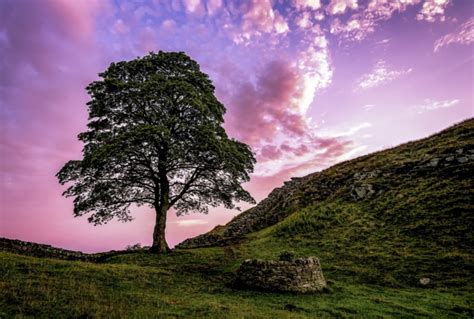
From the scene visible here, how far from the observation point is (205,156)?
2786 centimetres

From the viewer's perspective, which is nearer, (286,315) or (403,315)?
(286,315)

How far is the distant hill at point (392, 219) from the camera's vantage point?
22422 millimetres

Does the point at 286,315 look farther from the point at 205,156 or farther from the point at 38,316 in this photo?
the point at 205,156

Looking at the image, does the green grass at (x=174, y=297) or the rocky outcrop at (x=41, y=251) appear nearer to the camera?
the green grass at (x=174, y=297)

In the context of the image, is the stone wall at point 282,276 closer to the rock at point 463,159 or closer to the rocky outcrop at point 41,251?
the rocky outcrop at point 41,251

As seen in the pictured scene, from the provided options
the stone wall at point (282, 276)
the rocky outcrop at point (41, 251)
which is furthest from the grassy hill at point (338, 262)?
the rocky outcrop at point (41, 251)

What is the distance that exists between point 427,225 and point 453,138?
19.3 meters

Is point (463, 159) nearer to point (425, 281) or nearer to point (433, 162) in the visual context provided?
point (433, 162)

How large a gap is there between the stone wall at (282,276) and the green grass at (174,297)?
0.79 metres

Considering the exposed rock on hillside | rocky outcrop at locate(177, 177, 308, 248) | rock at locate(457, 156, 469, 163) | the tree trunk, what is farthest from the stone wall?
rock at locate(457, 156, 469, 163)

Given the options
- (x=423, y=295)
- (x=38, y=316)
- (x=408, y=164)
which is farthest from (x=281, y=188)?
(x=38, y=316)

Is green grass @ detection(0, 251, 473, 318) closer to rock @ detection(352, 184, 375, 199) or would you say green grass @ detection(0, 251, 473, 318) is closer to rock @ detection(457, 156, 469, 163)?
rock @ detection(352, 184, 375, 199)

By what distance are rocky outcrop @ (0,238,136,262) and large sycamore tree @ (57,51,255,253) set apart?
335 cm

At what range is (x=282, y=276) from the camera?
18.4m
